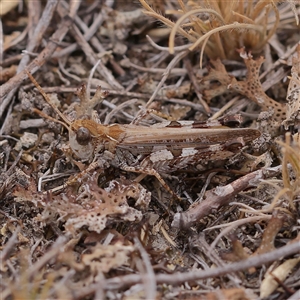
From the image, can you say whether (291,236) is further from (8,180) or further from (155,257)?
(8,180)

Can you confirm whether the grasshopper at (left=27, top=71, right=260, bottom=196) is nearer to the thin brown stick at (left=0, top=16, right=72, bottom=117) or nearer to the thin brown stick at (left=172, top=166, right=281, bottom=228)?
the thin brown stick at (left=172, top=166, right=281, bottom=228)

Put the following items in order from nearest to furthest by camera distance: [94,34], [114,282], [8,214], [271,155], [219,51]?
[114,282] < [8,214] < [271,155] < [219,51] < [94,34]

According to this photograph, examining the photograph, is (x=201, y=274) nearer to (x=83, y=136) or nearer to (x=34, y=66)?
(x=83, y=136)

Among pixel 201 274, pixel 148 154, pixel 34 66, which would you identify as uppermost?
pixel 34 66

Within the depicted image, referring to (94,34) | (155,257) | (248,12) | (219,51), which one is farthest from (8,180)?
(248,12)

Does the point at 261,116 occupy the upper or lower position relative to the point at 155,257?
upper

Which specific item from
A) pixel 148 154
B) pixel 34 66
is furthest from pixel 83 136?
pixel 34 66

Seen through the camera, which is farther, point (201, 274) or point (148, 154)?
point (148, 154)

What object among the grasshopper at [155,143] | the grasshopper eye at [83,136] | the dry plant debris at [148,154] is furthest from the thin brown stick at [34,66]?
the grasshopper eye at [83,136]
